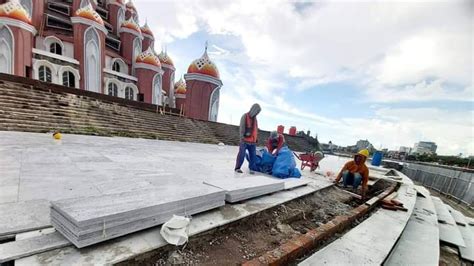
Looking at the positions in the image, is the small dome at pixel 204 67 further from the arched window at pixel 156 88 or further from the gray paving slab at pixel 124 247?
the gray paving slab at pixel 124 247

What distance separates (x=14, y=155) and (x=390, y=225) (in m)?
6.07

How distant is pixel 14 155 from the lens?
3580 millimetres

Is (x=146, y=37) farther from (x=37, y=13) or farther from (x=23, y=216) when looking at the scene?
(x=23, y=216)

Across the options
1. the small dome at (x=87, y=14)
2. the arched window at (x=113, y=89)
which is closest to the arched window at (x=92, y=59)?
the small dome at (x=87, y=14)

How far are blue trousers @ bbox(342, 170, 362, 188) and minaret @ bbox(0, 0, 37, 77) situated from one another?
18682 mm

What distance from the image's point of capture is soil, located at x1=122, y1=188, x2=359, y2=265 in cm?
148

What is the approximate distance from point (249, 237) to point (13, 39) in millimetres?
18723

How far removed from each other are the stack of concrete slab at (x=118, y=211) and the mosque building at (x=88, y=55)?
15714 mm

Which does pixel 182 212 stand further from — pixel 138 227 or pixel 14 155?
pixel 14 155

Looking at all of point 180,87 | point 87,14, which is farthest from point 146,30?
point 87,14

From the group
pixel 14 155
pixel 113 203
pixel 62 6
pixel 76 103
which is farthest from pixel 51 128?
pixel 62 6

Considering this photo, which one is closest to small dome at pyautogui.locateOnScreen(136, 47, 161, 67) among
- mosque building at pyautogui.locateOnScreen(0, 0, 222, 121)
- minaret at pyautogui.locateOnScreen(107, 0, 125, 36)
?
mosque building at pyautogui.locateOnScreen(0, 0, 222, 121)

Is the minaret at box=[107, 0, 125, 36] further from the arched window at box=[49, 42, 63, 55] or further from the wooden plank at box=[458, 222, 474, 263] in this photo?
the wooden plank at box=[458, 222, 474, 263]

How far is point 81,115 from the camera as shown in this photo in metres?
8.86
